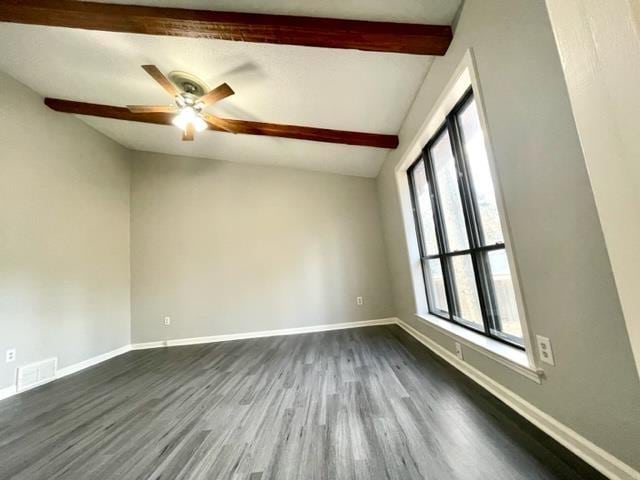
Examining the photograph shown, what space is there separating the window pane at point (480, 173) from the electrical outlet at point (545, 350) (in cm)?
64

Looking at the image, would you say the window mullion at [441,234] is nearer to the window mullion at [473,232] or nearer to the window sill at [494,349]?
the window sill at [494,349]

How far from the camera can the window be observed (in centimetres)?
170

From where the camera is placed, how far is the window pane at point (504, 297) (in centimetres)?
160

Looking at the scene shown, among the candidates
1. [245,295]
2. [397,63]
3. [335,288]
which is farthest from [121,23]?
[335,288]

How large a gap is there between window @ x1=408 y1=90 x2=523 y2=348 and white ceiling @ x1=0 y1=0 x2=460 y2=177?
59cm

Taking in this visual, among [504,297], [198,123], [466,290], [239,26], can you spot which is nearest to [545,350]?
[504,297]

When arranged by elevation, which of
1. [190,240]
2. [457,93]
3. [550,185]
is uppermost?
[457,93]

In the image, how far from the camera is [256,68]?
214 cm

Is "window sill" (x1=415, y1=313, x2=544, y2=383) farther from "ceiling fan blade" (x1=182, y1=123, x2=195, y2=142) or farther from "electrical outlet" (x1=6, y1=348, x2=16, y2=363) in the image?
"electrical outlet" (x1=6, y1=348, x2=16, y2=363)

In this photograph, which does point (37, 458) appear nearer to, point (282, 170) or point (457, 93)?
point (457, 93)

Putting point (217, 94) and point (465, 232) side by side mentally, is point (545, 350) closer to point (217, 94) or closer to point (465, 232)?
point (465, 232)

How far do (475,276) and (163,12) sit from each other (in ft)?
9.82

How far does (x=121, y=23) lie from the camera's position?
70.3 inches

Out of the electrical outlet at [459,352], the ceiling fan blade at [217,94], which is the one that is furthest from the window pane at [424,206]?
the ceiling fan blade at [217,94]
